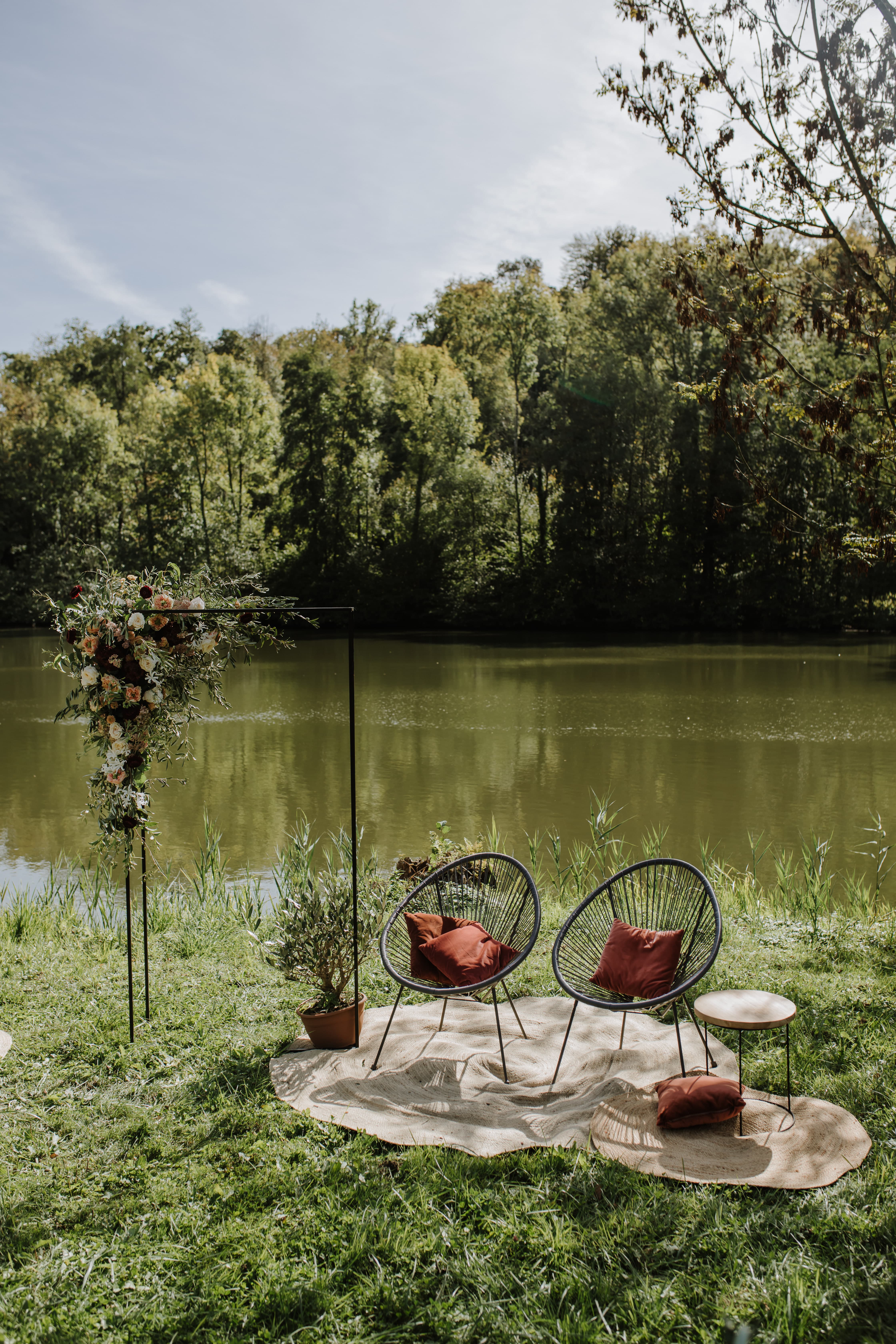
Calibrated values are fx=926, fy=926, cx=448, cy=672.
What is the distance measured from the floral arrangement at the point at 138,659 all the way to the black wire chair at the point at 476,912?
1133 millimetres

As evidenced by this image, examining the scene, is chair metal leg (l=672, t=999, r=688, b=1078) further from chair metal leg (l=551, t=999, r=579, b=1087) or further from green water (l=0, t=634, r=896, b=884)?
green water (l=0, t=634, r=896, b=884)

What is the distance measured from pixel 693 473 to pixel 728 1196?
28.3 meters

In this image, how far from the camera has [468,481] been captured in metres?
30.9

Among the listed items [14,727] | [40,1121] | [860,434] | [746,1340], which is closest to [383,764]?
[14,727]

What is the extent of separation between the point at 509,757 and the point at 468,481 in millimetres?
20939

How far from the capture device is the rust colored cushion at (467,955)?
3.42 m

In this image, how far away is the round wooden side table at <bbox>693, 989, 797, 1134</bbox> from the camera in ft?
8.91

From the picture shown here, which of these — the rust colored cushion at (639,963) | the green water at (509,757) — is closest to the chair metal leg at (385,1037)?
the rust colored cushion at (639,963)

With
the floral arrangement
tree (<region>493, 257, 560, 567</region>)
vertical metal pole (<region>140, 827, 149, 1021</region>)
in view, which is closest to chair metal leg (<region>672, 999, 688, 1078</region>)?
vertical metal pole (<region>140, 827, 149, 1021</region>)

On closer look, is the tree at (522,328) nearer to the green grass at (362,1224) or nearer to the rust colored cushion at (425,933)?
the rust colored cushion at (425,933)

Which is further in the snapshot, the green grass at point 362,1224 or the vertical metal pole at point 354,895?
the vertical metal pole at point 354,895

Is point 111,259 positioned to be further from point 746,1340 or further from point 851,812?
point 746,1340

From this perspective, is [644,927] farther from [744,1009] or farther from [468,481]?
[468,481]

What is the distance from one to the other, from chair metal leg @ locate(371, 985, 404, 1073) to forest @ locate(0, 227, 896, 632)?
2479cm
